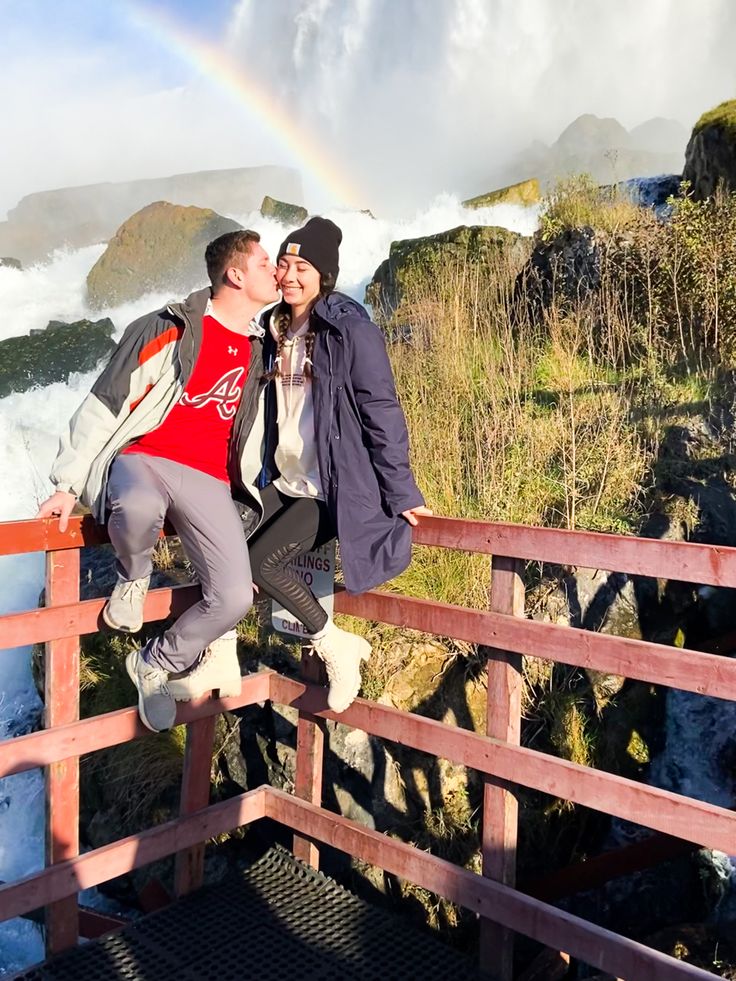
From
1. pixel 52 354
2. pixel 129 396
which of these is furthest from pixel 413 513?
pixel 52 354

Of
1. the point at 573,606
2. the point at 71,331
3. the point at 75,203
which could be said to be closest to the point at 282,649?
the point at 573,606

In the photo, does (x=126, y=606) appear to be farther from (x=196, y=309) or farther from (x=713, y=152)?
(x=713, y=152)

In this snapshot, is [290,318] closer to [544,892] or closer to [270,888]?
[270,888]

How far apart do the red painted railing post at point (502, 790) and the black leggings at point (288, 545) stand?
0.61 meters

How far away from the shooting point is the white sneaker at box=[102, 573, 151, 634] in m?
2.74

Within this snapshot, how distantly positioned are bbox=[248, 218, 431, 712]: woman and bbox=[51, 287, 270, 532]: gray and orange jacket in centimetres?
36

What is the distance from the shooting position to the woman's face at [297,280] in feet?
9.85

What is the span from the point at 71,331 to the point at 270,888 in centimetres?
2284

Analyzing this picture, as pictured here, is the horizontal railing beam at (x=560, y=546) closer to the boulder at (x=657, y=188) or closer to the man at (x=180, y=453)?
the man at (x=180, y=453)

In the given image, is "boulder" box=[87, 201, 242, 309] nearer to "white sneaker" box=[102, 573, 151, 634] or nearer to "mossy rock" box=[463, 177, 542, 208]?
"mossy rock" box=[463, 177, 542, 208]

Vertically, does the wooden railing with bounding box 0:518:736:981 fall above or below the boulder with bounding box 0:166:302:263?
below

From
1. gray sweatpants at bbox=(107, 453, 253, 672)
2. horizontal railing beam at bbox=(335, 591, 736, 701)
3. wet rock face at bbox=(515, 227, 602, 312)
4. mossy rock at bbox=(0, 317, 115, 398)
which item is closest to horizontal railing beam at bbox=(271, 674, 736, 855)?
horizontal railing beam at bbox=(335, 591, 736, 701)

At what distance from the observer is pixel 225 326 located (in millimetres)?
2998

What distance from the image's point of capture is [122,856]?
2.89 metres
